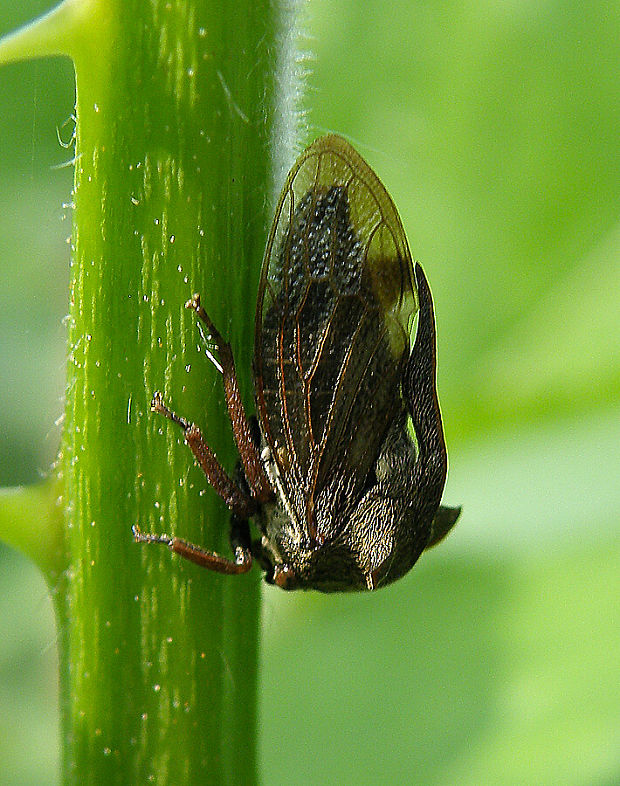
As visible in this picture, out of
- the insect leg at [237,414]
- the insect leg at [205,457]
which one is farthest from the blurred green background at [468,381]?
the insect leg at [205,457]

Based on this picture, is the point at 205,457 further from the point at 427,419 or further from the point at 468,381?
the point at 468,381

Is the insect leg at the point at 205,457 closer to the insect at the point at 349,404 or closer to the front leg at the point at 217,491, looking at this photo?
the front leg at the point at 217,491

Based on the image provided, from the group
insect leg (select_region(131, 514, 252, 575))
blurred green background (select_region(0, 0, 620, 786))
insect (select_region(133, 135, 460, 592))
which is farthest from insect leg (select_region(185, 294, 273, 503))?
blurred green background (select_region(0, 0, 620, 786))

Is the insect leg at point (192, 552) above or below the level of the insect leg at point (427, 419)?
below

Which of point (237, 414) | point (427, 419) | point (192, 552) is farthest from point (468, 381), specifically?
point (192, 552)

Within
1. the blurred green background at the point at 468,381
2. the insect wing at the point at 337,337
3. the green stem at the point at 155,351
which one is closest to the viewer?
the green stem at the point at 155,351

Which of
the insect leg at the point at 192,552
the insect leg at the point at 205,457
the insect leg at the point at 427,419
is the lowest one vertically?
the insect leg at the point at 192,552

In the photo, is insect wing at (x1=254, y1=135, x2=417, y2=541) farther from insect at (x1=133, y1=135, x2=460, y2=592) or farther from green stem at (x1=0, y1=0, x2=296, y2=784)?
green stem at (x1=0, y1=0, x2=296, y2=784)

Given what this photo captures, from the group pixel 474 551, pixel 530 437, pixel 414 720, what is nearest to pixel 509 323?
pixel 530 437
